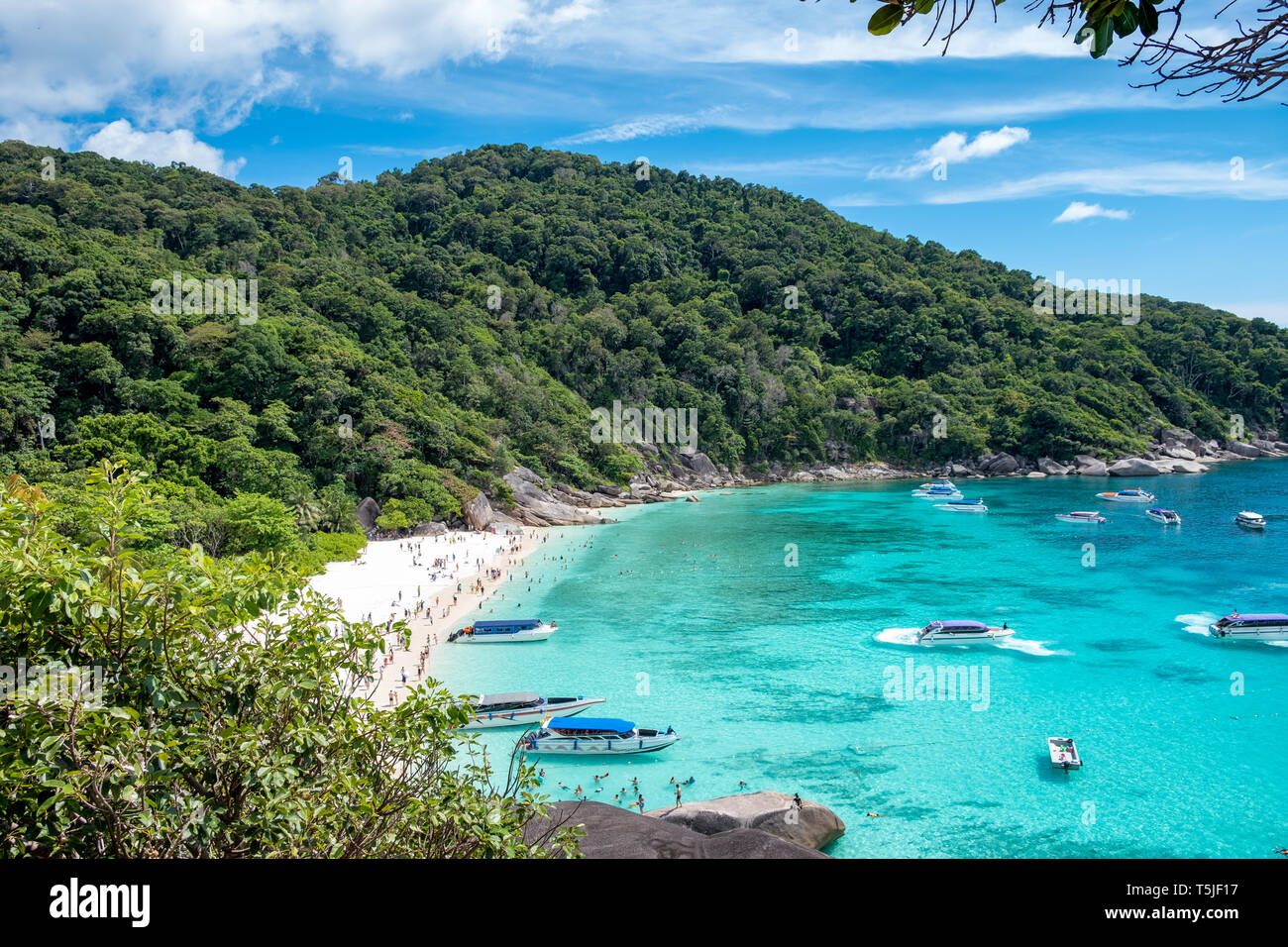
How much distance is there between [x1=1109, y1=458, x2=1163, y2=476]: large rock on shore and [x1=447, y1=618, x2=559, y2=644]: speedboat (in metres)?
68.2

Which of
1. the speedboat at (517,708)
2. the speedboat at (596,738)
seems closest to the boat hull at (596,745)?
the speedboat at (596,738)

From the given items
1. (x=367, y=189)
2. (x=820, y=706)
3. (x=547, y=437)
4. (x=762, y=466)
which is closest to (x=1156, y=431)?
(x=762, y=466)

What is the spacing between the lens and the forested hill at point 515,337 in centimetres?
4194

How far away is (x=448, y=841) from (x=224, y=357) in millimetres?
46821

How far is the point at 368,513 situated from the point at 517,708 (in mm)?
25927

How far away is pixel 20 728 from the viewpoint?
10.9 feet

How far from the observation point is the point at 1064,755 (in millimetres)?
16688

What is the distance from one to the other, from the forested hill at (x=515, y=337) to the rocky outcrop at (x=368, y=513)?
141cm

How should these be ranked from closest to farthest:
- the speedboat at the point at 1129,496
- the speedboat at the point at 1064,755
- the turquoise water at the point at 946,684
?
the turquoise water at the point at 946,684
the speedboat at the point at 1064,755
the speedboat at the point at 1129,496

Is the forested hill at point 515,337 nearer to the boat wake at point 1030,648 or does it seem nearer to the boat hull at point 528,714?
the boat hull at point 528,714

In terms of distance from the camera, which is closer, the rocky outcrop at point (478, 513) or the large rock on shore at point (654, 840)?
the large rock on shore at point (654, 840)

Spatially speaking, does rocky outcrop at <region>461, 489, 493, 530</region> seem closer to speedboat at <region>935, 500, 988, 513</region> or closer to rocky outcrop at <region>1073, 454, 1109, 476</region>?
speedboat at <region>935, 500, 988, 513</region>

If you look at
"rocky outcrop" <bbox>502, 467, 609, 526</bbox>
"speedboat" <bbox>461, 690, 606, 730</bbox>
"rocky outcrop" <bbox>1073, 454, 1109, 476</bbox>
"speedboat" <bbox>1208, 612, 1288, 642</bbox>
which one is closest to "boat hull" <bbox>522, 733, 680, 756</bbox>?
"speedboat" <bbox>461, 690, 606, 730</bbox>
